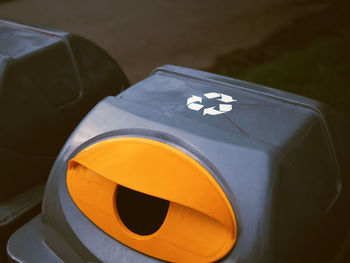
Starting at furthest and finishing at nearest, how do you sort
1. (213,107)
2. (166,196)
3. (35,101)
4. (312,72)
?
(312,72) < (35,101) < (213,107) < (166,196)

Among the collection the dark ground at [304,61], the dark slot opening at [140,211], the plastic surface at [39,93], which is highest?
the plastic surface at [39,93]

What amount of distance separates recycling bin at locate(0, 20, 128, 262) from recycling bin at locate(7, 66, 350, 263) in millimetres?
271

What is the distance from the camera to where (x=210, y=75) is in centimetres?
189

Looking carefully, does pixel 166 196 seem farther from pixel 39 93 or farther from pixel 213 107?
pixel 39 93

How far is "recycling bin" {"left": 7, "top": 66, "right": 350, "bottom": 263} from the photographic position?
1.31 m

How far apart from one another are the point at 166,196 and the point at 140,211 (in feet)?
1.27

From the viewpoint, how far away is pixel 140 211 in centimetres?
169

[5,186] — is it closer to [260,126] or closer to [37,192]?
[37,192]

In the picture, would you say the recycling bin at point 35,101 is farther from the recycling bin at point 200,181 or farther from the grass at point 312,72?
the grass at point 312,72

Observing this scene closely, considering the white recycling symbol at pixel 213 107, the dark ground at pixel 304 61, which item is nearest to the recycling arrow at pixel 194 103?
the white recycling symbol at pixel 213 107

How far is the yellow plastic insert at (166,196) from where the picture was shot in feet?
4.35

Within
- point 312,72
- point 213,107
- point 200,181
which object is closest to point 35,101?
point 213,107

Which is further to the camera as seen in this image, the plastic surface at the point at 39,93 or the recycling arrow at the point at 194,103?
the plastic surface at the point at 39,93

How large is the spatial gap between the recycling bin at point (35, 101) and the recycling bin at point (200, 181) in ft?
0.89
